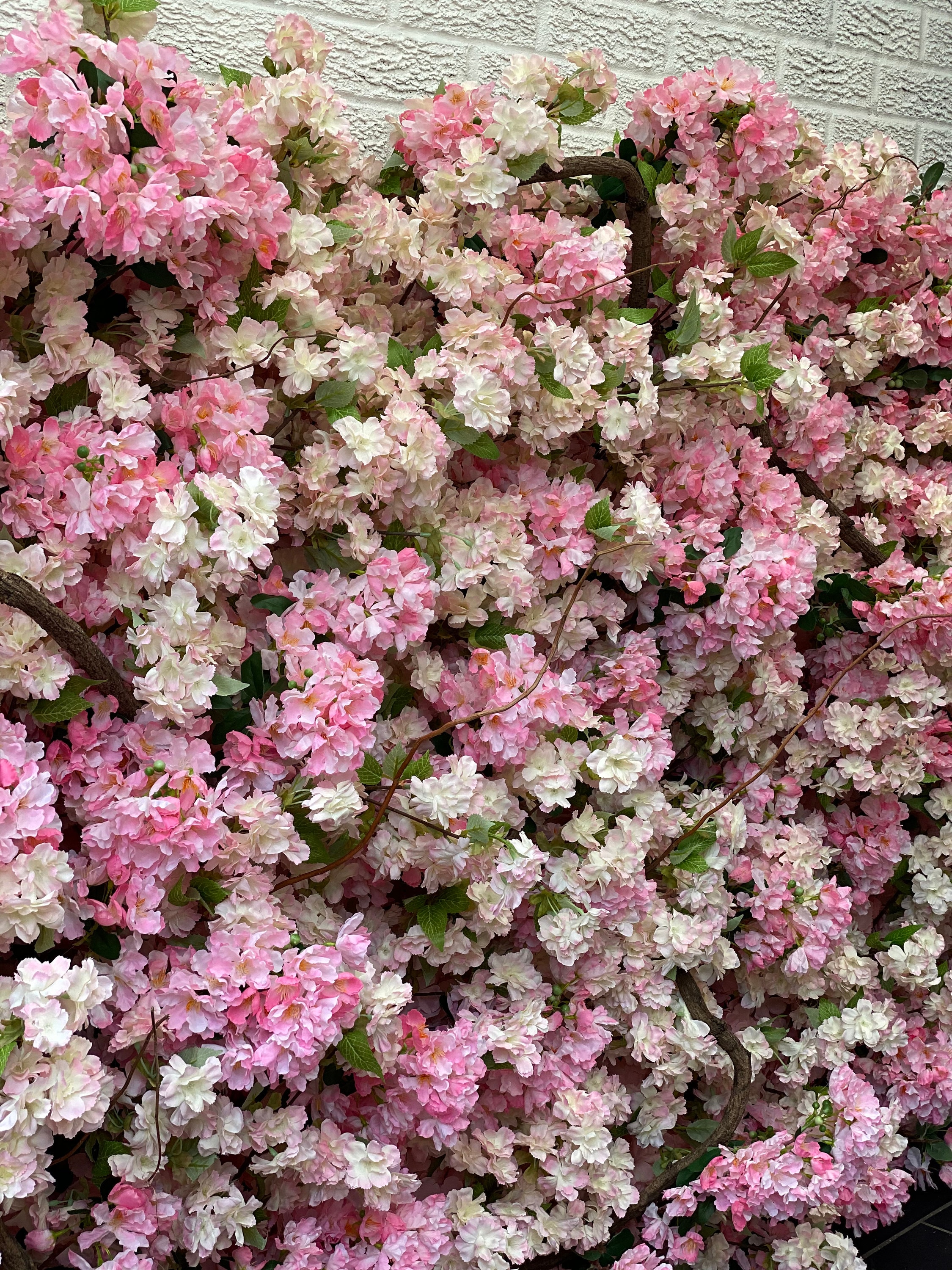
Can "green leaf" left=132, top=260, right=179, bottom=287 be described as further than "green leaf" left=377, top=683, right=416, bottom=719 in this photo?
No

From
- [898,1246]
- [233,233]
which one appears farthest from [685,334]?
[898,1246]

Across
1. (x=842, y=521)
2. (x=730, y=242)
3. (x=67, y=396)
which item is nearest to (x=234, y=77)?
(x=67, y=396)

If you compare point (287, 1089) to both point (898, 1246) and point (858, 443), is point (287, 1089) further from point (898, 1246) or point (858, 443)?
point (858, 443)

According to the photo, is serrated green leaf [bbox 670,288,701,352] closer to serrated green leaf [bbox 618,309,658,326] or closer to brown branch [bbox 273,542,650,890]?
serrated green leaf [bbox 618,309,658,326]

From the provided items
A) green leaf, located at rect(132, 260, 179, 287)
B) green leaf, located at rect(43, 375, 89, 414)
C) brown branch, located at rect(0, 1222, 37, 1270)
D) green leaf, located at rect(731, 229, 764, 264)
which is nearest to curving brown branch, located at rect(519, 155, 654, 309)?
green leaf, located at rect(731, 229, 764, 264)

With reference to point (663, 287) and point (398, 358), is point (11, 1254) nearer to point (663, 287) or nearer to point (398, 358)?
point (398, 358)

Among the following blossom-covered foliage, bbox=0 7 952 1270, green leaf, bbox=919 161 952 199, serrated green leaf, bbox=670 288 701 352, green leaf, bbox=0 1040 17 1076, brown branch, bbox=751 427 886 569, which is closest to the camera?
green leaf, bbox=0 1040 17 1076

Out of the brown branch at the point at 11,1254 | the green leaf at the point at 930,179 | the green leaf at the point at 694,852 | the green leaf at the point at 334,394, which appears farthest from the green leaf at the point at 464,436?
the green leaf at the point at 930,179
